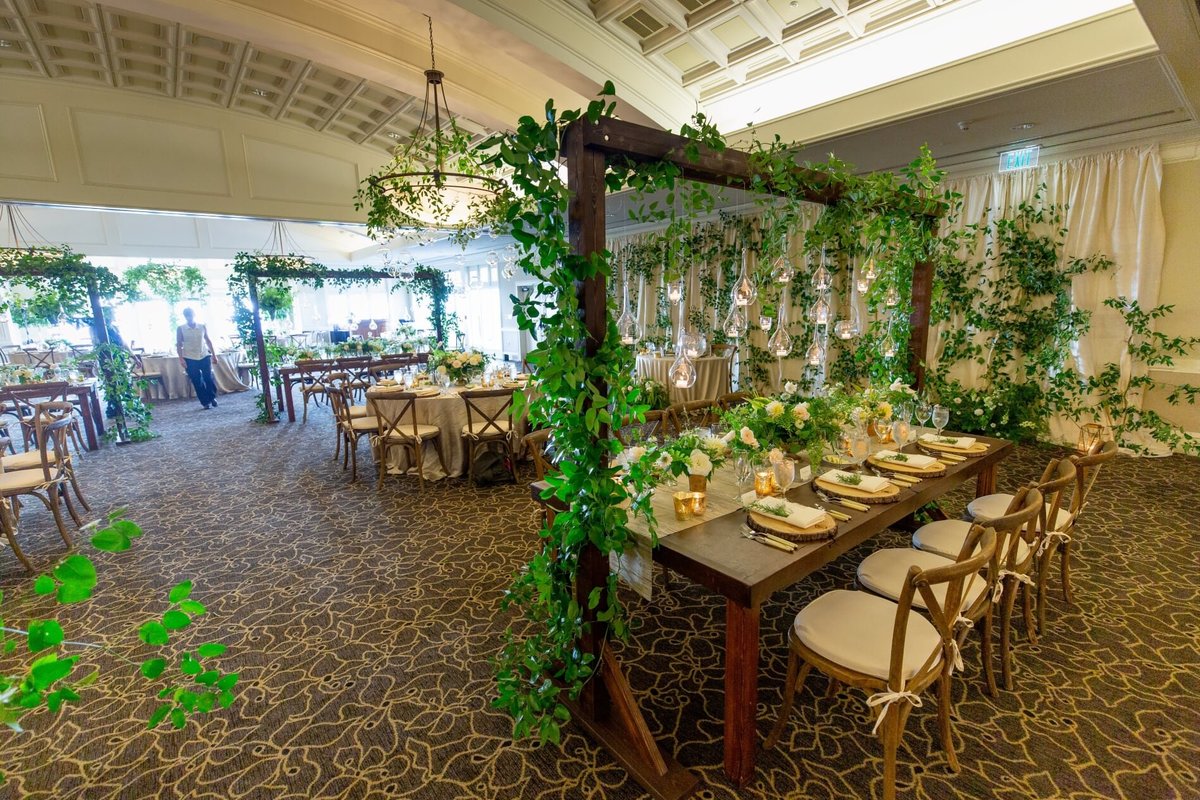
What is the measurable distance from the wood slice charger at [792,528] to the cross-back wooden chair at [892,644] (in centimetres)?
30

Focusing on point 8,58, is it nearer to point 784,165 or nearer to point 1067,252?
point 784,165

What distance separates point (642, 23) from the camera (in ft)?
13.6

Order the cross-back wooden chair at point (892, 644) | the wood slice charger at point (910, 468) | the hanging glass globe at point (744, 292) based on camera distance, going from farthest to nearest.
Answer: the hanging glass globe at point (744, 292) → the wood slice charger at point (910, 468) → the cross-back wooden chair at point (892, 644)

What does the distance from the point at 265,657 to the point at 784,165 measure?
3366 millimetres

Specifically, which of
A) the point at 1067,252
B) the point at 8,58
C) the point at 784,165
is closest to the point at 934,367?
the point at 1067,252

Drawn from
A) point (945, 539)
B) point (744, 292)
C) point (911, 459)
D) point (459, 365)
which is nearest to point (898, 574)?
point (945, 539)

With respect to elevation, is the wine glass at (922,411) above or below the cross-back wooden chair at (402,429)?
above

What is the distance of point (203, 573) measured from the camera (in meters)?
3.44

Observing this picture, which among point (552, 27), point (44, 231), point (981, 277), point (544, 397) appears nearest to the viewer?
point (544, 397)

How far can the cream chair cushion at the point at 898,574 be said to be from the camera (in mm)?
2090

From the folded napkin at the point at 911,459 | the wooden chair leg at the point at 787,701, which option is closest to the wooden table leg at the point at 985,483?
the folded napkin at the point at 911,459

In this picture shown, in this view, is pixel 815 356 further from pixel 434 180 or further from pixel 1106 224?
pixel 1106 224

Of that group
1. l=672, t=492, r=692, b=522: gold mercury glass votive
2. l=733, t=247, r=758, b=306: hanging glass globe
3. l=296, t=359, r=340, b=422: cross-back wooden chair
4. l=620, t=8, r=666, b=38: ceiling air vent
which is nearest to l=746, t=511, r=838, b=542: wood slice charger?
l=672, t=492, r=692, b=522: gold mercury glass votive

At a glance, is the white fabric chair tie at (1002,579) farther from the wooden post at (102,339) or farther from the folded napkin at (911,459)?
the wooden post at (102,339)
